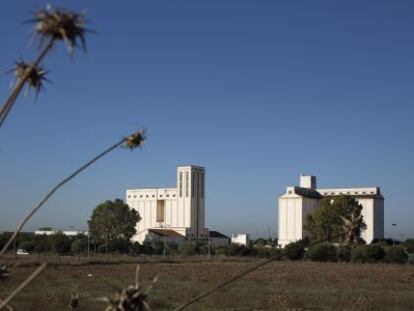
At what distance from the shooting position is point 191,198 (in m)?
134

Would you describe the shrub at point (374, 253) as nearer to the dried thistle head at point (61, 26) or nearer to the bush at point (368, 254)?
the bush at point (368, 254)

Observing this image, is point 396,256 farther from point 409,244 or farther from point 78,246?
point 78,246

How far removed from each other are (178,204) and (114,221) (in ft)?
59.1

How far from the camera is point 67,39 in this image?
4.46ft

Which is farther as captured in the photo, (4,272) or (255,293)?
(255,293)

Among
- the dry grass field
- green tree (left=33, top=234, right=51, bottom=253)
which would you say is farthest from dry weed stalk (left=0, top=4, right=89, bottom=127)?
green tree (left=33, top=234, right=51, bottom=253)

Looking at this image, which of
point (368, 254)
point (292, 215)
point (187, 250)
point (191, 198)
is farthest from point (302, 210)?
point (368, 254)

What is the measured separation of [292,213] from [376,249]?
5044 centimetres

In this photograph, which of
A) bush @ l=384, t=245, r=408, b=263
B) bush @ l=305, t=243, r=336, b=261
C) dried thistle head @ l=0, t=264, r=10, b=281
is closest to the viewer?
dried thistle head @ l=0, t=264, r=10, b=281

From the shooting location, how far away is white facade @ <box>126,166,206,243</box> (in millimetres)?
134625

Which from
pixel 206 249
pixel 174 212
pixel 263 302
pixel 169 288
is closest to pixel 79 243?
pixel 206 249

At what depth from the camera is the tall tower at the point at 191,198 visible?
134625 millimetres

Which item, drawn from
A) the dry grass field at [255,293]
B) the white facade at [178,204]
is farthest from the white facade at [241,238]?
the dry grass field at [255,293]

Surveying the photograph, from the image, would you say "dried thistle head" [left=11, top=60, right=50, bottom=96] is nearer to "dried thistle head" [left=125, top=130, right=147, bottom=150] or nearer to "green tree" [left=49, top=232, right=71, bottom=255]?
"dried thistle head" [left=125, top=130, right=147, bottom=150]
